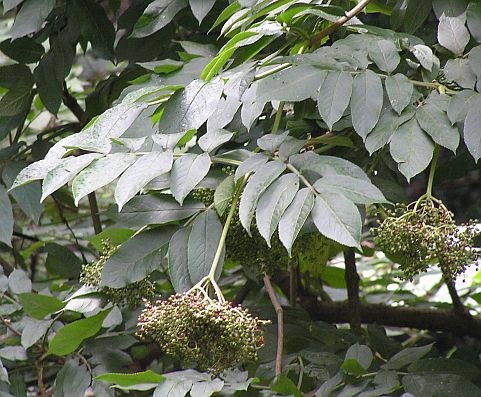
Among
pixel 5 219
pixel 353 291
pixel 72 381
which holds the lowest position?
pixel 353 291

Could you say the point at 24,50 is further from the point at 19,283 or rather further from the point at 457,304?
the point at 457,304

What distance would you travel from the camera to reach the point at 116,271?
1.32 meters

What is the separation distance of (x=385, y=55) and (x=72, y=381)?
0.86 meters

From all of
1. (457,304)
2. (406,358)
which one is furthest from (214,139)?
(457,304)

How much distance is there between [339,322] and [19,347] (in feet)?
2.86

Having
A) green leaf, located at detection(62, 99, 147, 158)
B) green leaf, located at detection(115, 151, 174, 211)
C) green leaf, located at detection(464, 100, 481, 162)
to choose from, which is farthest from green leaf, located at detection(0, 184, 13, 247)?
green leaf, located at detection(464, 100, 481, 162)

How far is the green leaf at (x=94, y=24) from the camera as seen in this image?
6.16ft

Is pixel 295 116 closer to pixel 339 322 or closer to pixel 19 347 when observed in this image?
pixel 19 347

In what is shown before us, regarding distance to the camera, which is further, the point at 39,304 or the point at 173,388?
the point at 39,304

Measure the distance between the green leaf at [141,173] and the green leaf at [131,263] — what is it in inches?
7.2

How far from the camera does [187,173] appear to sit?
1.20 meters

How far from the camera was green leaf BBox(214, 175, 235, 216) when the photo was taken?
4.08 ft

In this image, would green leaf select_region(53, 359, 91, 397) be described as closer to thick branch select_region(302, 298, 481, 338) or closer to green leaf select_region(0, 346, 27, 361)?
green leaf select_region(0, 346, 27, 361)

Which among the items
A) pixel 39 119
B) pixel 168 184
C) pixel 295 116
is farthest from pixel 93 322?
pixel 39 119
